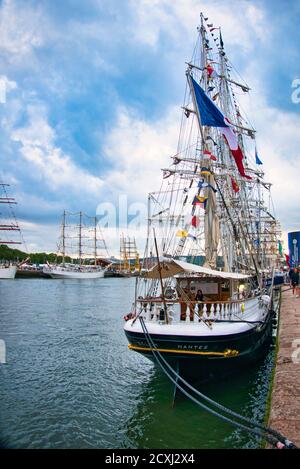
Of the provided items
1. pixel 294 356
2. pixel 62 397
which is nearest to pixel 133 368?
pixel 62 397

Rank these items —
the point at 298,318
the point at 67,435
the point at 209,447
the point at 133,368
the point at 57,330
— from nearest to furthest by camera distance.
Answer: the point at 209,447 → the point at 67,435 → the point at 133,368 → the point at 298,318 → the point at 57,330

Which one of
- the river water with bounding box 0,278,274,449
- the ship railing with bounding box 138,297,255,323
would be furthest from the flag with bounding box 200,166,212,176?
the river water with bounding box 0,278,274,449

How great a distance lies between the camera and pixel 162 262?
1336 cm

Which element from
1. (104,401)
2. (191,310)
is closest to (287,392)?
(191,310)

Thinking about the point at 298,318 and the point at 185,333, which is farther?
the point at 298,318

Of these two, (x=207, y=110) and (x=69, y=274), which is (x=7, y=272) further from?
(x=207, y=110)

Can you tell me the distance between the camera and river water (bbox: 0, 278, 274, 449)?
401 inches

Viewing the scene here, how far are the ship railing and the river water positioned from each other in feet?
8.21

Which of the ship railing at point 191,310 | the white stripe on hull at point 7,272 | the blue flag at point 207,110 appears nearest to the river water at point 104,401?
the ship railing at point 191,310

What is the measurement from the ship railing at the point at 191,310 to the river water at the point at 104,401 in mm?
2501

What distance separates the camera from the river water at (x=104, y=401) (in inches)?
401
